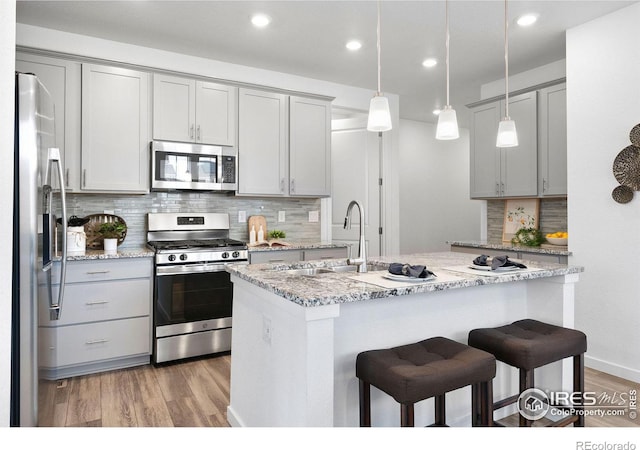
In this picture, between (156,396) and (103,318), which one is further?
(103,318)

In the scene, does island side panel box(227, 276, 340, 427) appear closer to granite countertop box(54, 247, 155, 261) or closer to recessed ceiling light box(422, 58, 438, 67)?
granite countertop box(54, 247, 155, 261)

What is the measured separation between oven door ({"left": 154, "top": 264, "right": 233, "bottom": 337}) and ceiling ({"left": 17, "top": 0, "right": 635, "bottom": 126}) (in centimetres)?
192

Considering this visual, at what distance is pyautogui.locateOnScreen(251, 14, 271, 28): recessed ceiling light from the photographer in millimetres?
3141

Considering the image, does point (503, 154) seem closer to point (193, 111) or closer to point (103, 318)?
point (193, 111)

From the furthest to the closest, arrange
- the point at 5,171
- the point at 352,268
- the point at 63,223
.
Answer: the point at 352,268 → the point at 63,223 → the point at 5,171

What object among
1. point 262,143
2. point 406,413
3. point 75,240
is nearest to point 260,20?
point 262,143

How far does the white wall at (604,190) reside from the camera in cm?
297

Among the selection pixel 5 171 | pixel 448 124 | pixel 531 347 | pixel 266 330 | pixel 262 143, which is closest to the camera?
pixel 5 171

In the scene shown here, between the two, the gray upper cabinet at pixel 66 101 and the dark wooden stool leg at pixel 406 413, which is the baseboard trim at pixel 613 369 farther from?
the gray upper cabinet at pixel 66 101

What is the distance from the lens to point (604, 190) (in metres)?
3.12

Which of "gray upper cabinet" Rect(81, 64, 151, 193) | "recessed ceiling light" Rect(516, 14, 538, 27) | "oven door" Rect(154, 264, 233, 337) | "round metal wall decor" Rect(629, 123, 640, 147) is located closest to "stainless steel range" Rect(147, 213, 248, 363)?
"oven door" Rect(154, 264, 233, 337)

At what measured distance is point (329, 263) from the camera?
245cm

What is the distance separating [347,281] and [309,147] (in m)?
2.68

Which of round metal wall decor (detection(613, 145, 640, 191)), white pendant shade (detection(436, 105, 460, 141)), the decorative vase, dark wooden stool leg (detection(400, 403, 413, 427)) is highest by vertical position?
white pendant shade (detection(436, 105, 460, 141))
